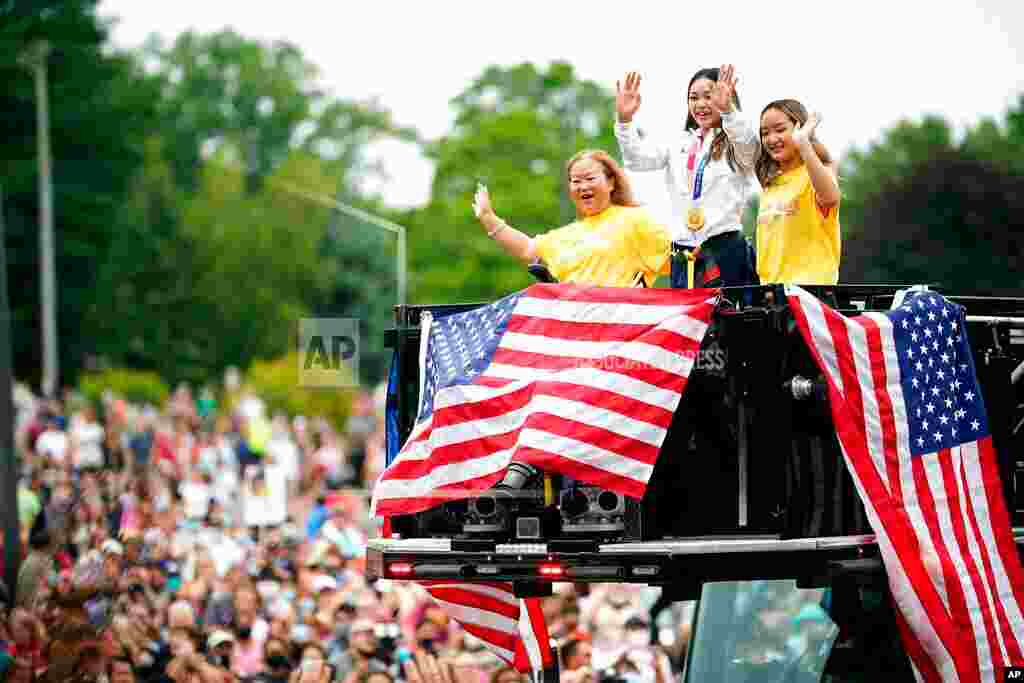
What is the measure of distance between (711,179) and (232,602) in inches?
306

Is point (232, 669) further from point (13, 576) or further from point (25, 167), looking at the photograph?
point (25, 167)

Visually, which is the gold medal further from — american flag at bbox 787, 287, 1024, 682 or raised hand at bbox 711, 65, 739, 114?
american flag at bbox 787, 287, 1024, 682

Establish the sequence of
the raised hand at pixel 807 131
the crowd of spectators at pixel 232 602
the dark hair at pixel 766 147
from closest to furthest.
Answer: the raised hand at pixel 807 131, the dark hair at pixel 766 147, the crowd of spectators at pixel 232 602

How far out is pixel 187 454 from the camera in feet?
89.0

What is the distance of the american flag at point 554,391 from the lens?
9094mm

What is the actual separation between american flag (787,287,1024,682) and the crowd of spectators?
277 cm

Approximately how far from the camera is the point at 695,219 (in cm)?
1017

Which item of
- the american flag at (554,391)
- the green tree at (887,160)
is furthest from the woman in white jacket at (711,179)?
the green tree at (887,160)

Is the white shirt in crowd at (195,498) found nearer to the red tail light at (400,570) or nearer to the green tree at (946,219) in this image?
the green tree at (946,219)

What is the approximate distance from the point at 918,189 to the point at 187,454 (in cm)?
1134

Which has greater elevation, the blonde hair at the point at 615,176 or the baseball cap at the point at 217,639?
the blonde hair at the point at 615,176

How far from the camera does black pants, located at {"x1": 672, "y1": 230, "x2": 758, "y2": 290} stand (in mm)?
10180
